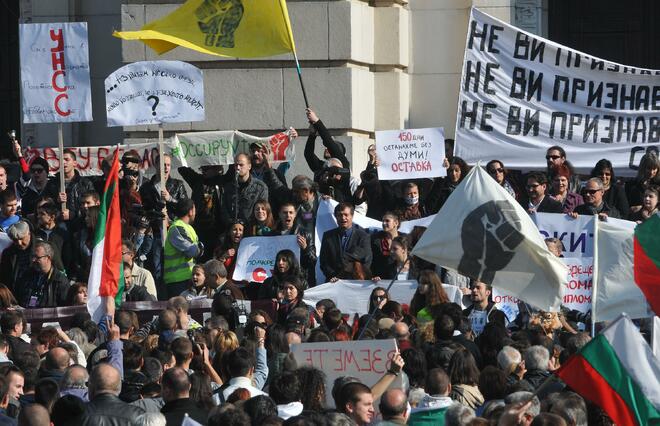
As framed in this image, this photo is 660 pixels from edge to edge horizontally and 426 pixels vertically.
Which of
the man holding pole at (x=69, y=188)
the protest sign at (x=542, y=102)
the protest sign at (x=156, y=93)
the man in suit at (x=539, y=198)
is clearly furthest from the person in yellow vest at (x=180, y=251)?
the protest sign at (x=542, y=102)

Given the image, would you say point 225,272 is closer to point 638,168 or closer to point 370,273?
point 370,273

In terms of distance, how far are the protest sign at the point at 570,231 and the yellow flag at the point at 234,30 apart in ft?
9.54

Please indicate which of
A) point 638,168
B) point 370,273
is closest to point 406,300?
point 370,273

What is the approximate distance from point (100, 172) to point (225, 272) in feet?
13.5

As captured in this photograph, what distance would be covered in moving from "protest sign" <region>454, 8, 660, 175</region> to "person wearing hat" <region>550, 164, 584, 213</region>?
1692 mm

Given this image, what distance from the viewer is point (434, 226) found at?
36.4ft

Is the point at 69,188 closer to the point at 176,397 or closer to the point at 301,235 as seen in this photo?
the point at 301,235

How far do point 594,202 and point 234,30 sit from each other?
12.2ft

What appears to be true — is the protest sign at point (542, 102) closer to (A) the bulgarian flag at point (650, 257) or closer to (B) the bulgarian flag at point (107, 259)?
(B) the bulgarian flag at point (107, 259)

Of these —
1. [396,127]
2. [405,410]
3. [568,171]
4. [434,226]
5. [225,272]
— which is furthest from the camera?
[396,127]

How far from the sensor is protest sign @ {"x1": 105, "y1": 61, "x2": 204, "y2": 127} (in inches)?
648

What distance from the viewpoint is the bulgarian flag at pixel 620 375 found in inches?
346

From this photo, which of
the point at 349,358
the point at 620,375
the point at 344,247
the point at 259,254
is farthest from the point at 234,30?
the point at 620,375

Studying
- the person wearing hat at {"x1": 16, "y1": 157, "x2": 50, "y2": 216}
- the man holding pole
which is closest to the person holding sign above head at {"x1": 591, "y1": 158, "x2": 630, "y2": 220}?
the man holding pole
